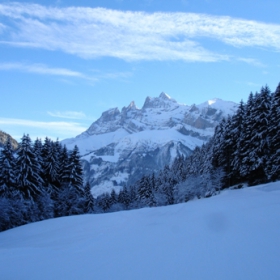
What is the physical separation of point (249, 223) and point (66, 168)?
97.9ft

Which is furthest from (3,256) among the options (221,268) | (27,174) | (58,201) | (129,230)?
(58,201)

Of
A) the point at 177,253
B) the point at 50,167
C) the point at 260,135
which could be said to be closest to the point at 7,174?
the point at 50,167

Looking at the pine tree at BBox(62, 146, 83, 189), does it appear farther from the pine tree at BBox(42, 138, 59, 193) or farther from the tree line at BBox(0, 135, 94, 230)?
the pine tree at BBox(42, 138, 59, 193)

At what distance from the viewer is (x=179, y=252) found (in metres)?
8.71

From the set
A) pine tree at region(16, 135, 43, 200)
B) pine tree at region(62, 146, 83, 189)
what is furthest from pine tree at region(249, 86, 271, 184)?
pine tree at region(16, 135, 43, 200)

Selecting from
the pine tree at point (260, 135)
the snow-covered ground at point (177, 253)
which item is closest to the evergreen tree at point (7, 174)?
the snow-covered ground at point (177, 253)

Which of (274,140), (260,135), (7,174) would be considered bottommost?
(7,174)

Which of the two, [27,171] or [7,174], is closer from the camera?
[7,174]

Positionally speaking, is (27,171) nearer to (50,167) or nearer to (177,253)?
(50,167)

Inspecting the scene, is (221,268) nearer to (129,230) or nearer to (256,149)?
(129,230)

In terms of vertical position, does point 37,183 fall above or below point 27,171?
below

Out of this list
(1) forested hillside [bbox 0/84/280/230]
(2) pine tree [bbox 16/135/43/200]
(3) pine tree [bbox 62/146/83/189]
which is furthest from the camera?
(3) pine tree [bbox 62/146/83/189]

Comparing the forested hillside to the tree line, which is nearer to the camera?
the forested hillside

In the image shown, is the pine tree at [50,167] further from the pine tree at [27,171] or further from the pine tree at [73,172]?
the pine tree at [27,171]
